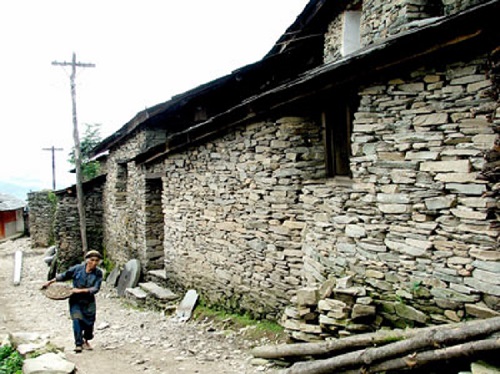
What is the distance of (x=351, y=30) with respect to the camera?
782cm

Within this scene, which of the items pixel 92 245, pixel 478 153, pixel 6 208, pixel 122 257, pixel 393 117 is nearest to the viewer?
pixel 478 153

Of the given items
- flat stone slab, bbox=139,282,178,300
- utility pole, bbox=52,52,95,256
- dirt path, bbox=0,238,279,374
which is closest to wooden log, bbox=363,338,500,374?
dirt path, bbox=0,238,279,374

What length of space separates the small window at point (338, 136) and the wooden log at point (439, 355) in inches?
110

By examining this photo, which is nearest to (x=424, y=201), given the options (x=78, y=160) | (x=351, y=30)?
(x=351, y=30)

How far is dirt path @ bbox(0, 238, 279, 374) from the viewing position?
19.3ft

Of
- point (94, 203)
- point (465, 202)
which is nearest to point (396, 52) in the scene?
point (465, 202)

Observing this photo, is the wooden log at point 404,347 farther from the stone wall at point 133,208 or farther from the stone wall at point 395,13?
the stone wall at point 133,208

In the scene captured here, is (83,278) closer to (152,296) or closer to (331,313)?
(152,296)

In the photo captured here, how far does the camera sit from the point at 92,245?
1562 cm

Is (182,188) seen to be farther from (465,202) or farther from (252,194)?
(465,202)

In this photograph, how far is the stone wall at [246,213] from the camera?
21.5 ft

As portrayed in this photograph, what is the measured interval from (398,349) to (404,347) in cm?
5

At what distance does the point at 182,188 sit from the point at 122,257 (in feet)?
16.3

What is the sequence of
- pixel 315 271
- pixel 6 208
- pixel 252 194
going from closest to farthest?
pixel 315 271, pixel 252 194, pixel 6 208
